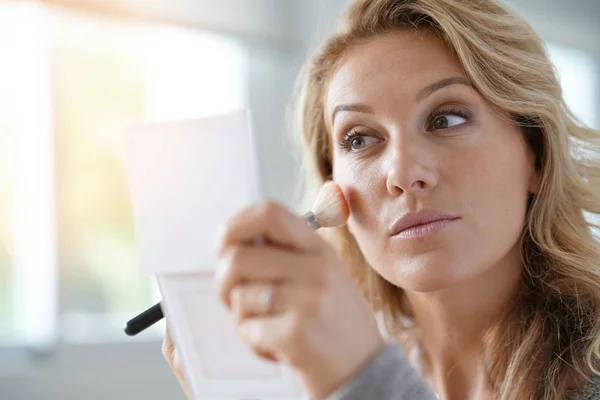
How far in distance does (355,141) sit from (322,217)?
0.43 feet

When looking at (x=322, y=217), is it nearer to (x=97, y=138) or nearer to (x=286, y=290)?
(x=286, y=290)

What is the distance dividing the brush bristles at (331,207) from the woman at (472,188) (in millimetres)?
27

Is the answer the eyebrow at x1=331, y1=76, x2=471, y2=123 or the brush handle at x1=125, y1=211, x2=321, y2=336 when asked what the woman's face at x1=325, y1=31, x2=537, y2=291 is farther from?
the brush handle at x1=125, y1=211, x2=321, y2=336

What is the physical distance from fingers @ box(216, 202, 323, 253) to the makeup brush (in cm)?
25

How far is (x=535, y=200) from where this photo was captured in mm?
822

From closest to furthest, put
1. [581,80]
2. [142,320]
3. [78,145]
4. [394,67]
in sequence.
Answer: [142,320], [394,67], [78,145], [581,80]

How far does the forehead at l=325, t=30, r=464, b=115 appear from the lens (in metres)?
0.77

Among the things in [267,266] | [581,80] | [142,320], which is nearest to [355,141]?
[142,320]

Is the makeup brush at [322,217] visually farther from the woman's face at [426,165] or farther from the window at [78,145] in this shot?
the window at [78,145]

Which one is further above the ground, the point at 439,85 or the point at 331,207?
the point at 439,85

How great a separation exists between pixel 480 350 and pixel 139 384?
100cm

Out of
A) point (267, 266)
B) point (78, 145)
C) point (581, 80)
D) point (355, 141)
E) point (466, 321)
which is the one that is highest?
point (581, 80)

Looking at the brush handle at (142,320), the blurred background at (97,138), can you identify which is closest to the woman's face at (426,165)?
the brush handle at (142,320)

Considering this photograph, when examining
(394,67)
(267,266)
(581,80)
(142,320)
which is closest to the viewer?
(267,266)
